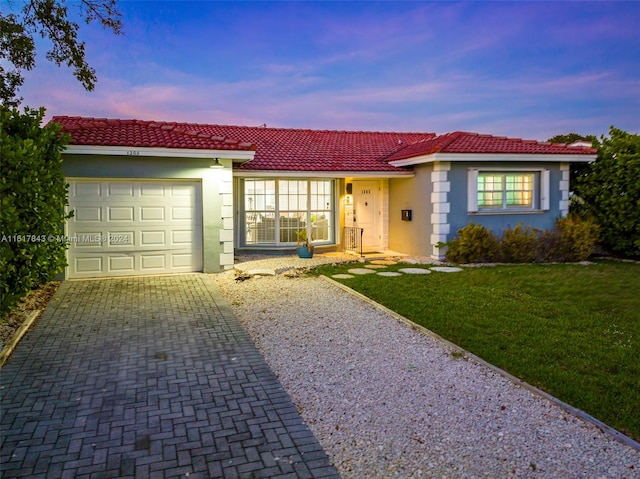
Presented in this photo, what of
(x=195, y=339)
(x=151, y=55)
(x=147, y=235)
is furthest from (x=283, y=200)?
(x=195, y=339)

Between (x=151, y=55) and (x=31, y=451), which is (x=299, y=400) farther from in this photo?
(x=151, y=55)

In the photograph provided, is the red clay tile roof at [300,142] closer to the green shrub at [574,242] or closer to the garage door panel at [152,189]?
the garage door panel at [152,189]

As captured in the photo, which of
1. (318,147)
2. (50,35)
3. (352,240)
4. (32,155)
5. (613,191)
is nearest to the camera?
(32,155)

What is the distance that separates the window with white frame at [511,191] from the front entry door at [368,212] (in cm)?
366

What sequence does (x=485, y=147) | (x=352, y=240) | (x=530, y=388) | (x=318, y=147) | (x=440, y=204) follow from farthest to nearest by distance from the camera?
(x=318, y=147) < (x=352, y=240) < (x=485, y=147) < (x=440, y=204) < (x=530, y=388)

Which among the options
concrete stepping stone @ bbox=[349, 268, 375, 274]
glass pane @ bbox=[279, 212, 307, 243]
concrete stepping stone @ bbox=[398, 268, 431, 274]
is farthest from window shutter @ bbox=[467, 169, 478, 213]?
glass pane @ bbox=[279, 212, 307, 243]

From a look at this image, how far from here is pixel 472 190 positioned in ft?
45.6

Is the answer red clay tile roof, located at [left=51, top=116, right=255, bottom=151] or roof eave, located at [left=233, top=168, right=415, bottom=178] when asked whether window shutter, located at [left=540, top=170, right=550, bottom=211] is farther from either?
red clay tile roof, located at [left=51, top=116, right=255, bottom=151]

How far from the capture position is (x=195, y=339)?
645cm

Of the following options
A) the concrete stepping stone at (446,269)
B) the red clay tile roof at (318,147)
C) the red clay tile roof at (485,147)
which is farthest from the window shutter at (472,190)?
the red clay tile roof at (318,147)

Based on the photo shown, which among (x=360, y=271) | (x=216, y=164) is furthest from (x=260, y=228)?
(x=360, y=271)

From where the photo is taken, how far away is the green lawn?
4.77m

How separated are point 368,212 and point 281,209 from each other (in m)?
3.31

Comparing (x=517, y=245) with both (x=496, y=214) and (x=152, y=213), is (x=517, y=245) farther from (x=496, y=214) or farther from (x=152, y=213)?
(x=152, y=213)
